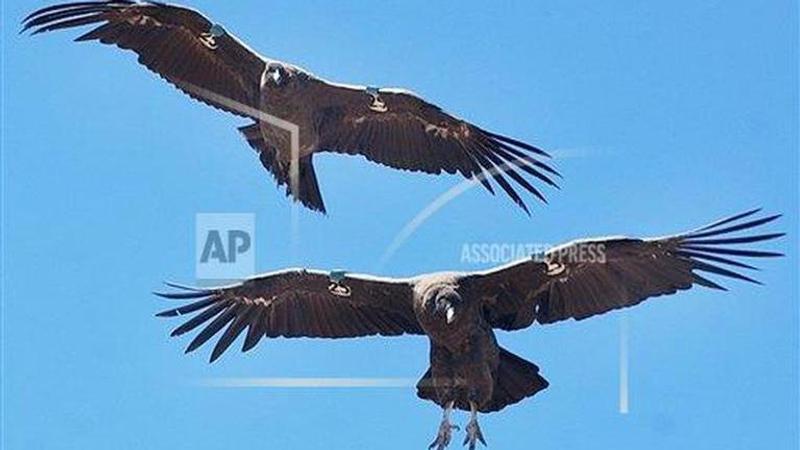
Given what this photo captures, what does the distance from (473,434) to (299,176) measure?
302cm

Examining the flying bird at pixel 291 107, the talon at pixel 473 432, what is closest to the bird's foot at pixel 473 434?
the talon at pixel 473 432

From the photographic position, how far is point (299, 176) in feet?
58.7

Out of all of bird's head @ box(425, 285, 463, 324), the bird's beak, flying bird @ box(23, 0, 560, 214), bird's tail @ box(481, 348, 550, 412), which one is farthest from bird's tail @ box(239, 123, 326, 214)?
bird's tail @ box(481, 348, 550, 412)

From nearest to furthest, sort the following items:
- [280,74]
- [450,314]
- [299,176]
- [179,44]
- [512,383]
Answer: [450,314] → [512,383] → [280,74] → [299,176] → [179,44]

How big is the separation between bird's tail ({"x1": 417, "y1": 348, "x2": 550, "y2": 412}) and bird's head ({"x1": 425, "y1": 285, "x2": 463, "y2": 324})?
732mm

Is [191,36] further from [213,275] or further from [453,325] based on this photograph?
[453,325]

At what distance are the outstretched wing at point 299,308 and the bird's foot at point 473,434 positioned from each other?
110cm

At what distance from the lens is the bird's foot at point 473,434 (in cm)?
1614

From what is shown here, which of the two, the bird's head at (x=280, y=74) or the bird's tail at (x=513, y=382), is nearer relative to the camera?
the bird's tail at (x=513, y=382)

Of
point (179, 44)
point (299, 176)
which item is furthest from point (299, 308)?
point (179, 44)

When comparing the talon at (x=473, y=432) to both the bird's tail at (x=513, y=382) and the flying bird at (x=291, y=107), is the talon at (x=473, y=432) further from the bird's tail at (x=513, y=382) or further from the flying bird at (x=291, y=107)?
the flying bird at (x=291, y=107)

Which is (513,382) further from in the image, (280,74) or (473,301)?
(280,74)

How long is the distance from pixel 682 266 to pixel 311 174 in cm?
371

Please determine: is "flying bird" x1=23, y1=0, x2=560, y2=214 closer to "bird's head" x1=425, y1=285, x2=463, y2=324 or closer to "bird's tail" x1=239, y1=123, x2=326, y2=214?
"bird's tail" x1=239, y1=123, x2=326, y2=214
